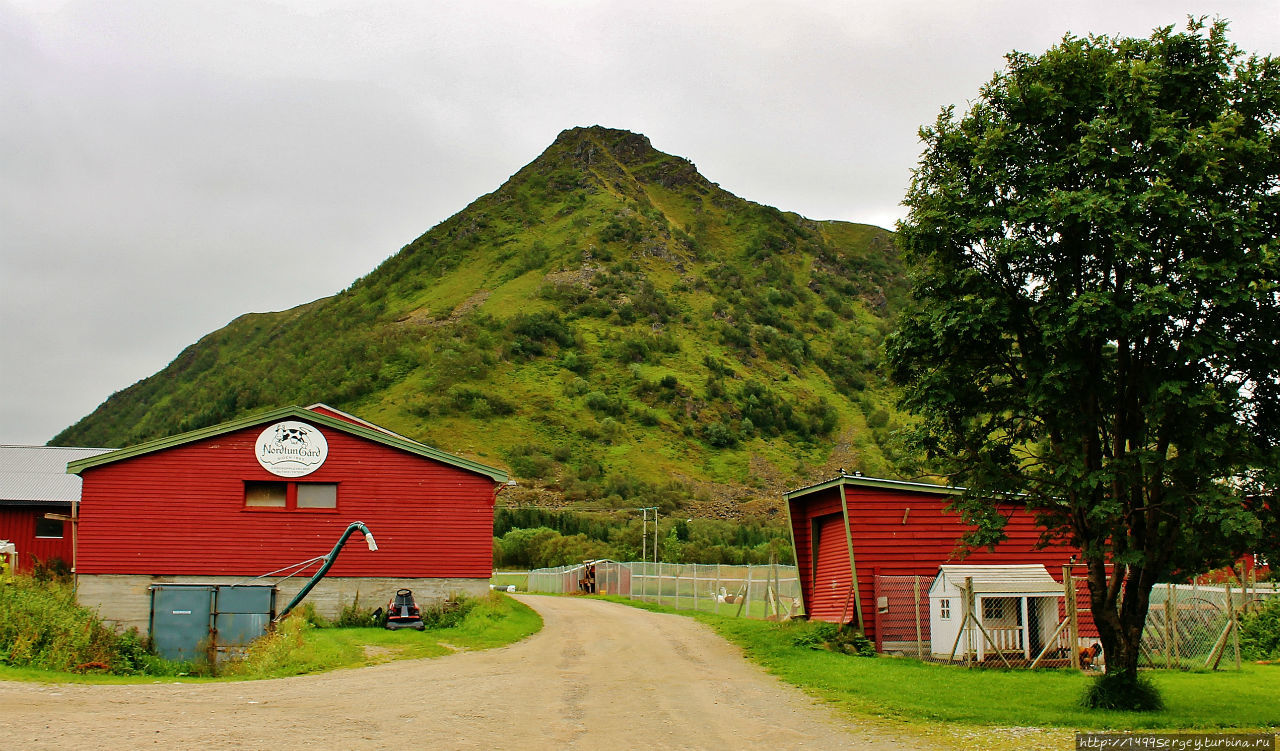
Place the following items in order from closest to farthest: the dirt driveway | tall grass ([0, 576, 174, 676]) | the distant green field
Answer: the dirt driveway < tall grass ([0, 576, 174, 676]) < the distant green field

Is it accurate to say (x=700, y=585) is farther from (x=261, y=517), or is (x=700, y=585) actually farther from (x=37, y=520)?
(x=37, y=520)

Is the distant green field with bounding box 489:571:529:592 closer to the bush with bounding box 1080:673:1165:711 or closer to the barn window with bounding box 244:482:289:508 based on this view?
the barn window with bounding box 244:482:289:508

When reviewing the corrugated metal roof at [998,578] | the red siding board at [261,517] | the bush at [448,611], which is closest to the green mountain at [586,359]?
the red siding board at [261,517]

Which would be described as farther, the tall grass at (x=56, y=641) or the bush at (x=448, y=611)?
the bush at (x=448, y=611)

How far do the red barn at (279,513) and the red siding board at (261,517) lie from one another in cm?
3

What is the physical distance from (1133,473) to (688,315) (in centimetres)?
12976

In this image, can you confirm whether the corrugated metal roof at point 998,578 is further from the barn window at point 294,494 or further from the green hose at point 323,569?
the barn window at point 294,494

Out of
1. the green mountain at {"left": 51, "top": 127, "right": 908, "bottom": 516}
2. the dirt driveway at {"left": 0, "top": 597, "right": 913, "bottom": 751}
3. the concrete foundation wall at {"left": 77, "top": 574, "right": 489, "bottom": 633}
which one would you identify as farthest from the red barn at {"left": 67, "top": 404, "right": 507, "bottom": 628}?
the green mountain at {"left": 51, "top": 127, "right": 908, "bottom": 516}

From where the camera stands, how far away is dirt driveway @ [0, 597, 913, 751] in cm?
1188

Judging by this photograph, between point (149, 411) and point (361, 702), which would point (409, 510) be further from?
point (149, 411)

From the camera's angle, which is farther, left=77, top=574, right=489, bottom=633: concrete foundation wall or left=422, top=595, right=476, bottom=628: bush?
left=422, top=595, right=476, bottom=628: bush

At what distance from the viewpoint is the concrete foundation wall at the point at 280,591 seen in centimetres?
2788

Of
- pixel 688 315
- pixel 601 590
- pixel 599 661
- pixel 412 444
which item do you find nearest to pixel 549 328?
pixel 688 315

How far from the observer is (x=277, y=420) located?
29.6 meters
